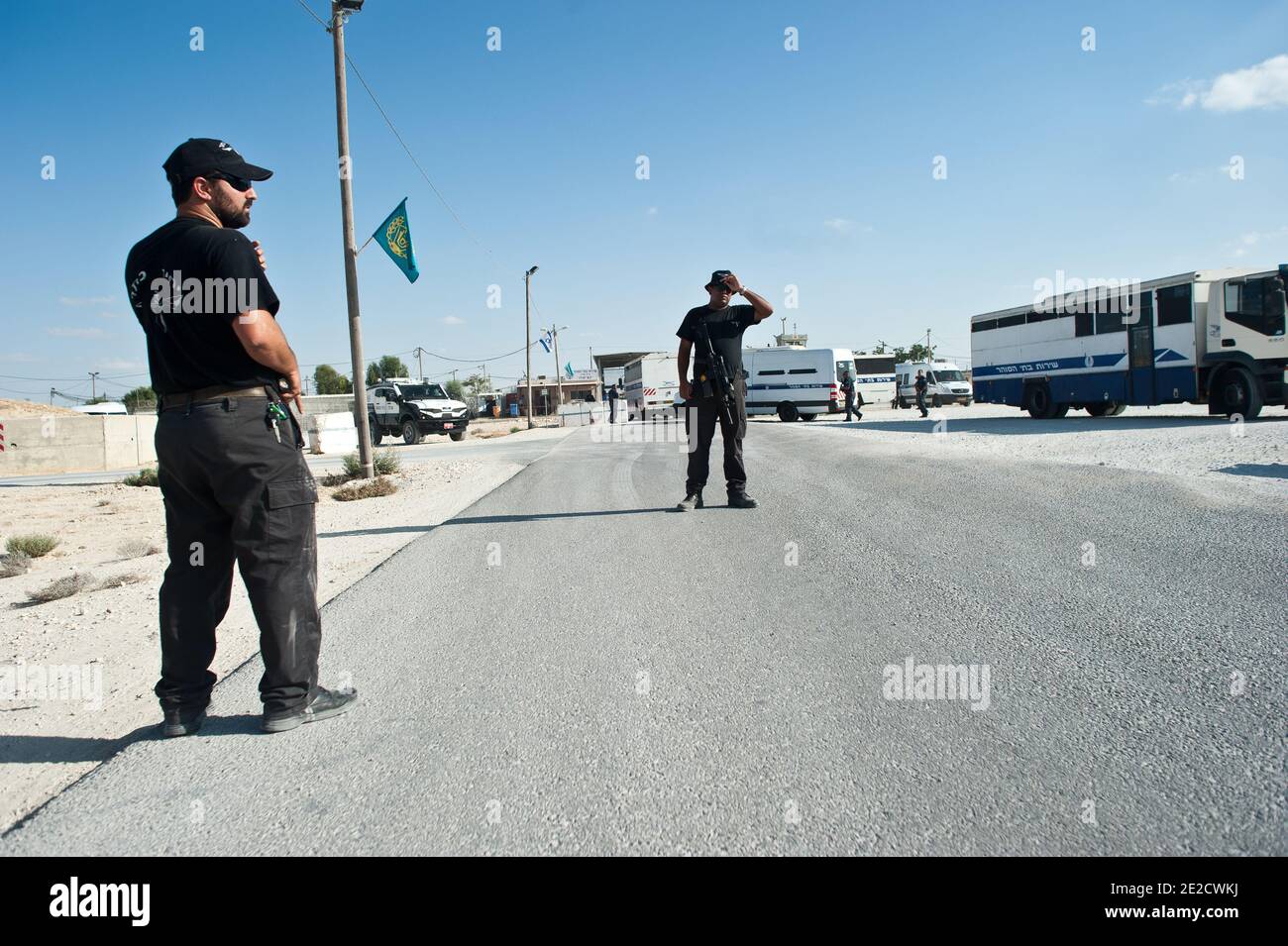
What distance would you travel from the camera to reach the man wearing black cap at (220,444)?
2943mm

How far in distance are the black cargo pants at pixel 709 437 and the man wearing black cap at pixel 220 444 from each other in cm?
502

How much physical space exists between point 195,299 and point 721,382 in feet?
17.5

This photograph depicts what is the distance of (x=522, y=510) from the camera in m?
9.08

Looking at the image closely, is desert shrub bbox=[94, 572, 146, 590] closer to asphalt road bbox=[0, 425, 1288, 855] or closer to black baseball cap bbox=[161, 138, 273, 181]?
asphalt road bbox=[0, 425, 1288, 855]

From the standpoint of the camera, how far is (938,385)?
4031 cm

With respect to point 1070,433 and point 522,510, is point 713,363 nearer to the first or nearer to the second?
point 522,510

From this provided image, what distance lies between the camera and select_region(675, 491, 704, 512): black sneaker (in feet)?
26.7

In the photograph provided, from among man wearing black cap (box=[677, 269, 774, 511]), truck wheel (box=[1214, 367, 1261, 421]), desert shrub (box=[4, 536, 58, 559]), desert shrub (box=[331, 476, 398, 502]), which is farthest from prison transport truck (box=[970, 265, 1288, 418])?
desert shrub (box=[4, 536, 58, 559])

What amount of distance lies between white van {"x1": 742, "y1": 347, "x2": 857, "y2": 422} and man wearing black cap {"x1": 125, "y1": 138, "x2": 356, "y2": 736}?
2966 centimetres

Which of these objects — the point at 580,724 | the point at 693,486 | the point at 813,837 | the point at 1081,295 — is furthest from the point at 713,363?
the point at 1081,295

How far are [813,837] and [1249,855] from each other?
3.46ft

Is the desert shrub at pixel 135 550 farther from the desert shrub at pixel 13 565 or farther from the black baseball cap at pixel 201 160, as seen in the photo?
the black baseball cap at pixel 201 160

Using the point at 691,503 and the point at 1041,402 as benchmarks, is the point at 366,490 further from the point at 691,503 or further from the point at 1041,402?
the point at 1041,402

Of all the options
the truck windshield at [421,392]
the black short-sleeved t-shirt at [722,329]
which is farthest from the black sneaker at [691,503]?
the truck windshield at [421,392]
